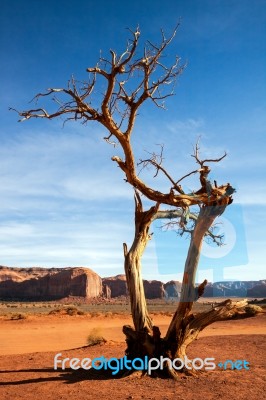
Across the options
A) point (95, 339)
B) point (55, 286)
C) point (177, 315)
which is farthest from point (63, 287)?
point (177, 315)

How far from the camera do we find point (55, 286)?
95.9 metres

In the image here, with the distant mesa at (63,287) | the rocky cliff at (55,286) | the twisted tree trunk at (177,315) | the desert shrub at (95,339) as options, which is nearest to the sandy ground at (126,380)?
the desert shrub at (95,339)

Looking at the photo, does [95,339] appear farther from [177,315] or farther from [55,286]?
[55,286]

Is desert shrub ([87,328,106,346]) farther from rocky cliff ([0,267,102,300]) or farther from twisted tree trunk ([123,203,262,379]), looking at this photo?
rocky cliff ([0,267,102,300])

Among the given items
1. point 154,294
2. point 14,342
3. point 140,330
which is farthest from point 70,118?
point 154,294

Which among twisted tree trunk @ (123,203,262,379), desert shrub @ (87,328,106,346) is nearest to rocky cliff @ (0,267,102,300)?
desert shrub @ (87,328,106,346)

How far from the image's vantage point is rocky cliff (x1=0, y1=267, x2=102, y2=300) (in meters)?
94.1

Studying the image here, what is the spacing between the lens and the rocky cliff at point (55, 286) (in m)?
94.1

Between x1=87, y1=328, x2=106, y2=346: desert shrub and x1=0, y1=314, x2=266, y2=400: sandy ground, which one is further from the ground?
x1=87, y1=328, x2=106, y2=346: desert shrub

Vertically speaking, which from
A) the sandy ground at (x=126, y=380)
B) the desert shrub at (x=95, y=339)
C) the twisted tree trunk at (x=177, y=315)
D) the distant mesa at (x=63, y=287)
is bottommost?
the sandy ground at (x=126, y=380)

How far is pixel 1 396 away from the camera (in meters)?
6.55

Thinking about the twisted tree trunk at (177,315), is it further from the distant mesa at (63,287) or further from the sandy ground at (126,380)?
the distant mesa at (63,287)

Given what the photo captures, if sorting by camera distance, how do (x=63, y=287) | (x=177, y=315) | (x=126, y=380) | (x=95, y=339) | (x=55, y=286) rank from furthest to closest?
(x=55, y=286) < (x=63, y=287) < (x=95, y=339) < (x=177, y=315) < (x=126, y=380)

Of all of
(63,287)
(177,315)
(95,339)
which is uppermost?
(63,287)
